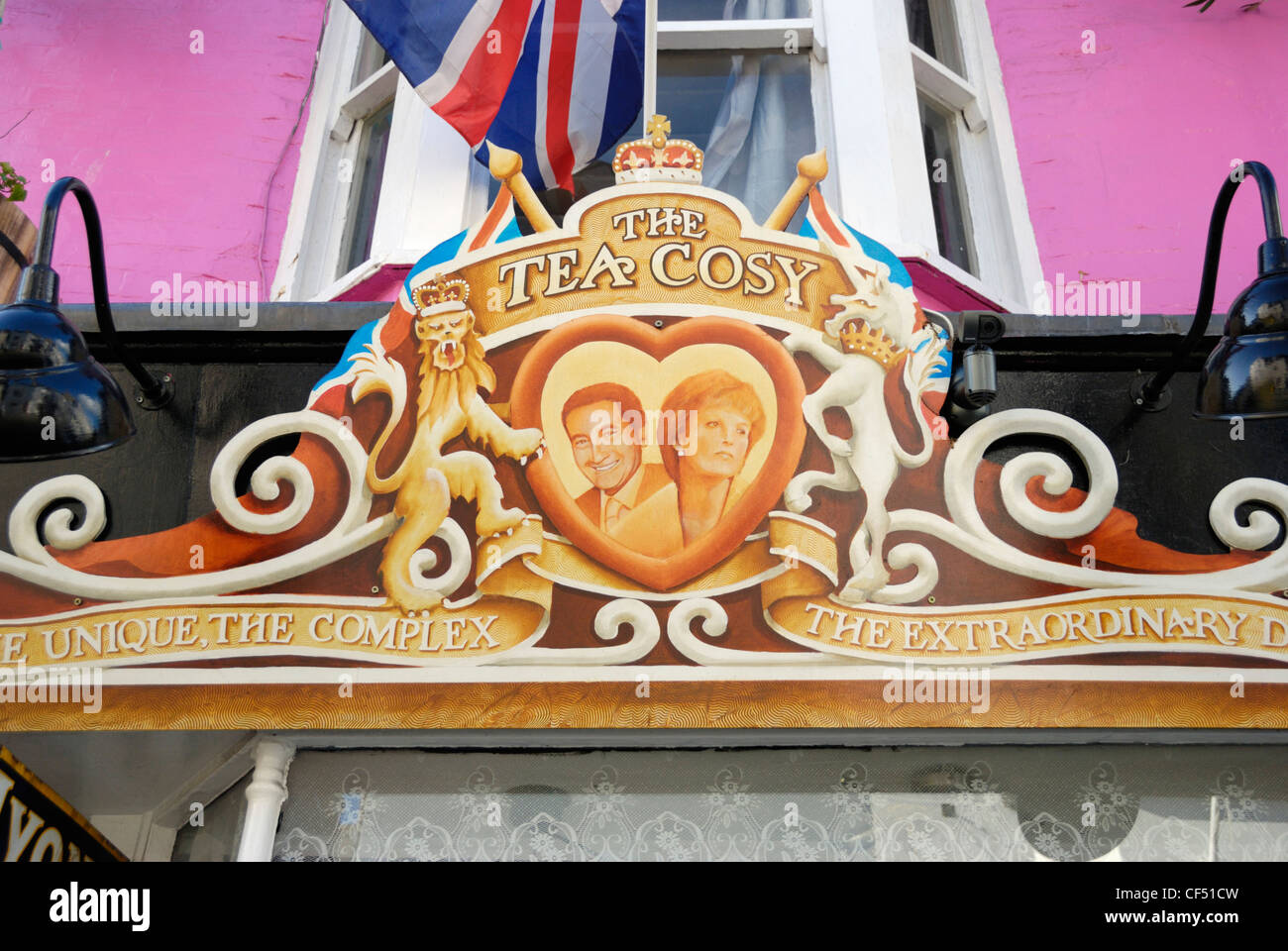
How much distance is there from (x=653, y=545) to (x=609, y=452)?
32 cm

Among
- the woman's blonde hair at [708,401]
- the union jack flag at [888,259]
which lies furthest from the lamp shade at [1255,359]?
the woman's blonde hair at [708,401]

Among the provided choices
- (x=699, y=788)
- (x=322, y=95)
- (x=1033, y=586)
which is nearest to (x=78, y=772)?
(x=699, y=788)

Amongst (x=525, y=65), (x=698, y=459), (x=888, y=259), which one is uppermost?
(x=525, y=65)

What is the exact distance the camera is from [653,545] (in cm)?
380

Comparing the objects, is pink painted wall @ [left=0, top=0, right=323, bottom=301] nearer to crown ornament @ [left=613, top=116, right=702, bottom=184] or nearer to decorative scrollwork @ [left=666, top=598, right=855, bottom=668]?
crown ornament @ [left=613, top=116, right=702, bottom=184]

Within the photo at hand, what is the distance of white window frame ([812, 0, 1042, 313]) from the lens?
4.98 meters

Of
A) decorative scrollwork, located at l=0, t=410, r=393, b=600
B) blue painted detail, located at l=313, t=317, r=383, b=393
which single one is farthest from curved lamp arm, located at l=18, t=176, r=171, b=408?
blue painted detail, located at l=313, t=317, r=383, b=393

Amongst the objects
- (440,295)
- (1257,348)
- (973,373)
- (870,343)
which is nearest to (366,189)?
(440,295)

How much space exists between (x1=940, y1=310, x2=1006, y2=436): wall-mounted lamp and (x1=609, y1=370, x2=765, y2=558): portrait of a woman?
0.62 m

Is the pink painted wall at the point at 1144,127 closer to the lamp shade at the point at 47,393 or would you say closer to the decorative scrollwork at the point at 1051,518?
the decorative scrollwork at the point at 1051,518

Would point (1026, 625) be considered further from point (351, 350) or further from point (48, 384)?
point (48, 384)

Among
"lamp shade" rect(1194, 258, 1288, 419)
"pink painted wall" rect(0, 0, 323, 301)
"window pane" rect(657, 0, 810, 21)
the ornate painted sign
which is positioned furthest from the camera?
"window pane" rect(657, 0, 810, 21)

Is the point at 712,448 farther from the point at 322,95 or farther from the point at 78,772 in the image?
the point at 322,95

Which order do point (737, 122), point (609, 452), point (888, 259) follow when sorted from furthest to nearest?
point (737, 122)
point (888, 259)
point (609, 452)
